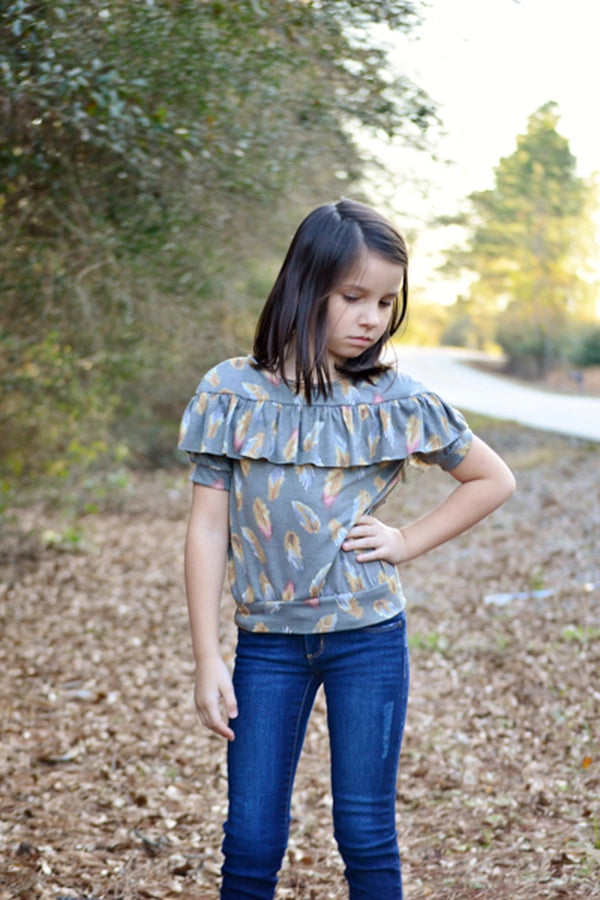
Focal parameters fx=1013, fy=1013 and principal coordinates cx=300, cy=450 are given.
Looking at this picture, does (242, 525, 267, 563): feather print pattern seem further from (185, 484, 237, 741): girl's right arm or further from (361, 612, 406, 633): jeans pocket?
→ (361, 612, 406, 633): jeans pocket

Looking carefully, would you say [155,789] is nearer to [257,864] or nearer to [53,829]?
[53,829]

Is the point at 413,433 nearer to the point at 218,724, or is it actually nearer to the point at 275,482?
A: the point at 275,482

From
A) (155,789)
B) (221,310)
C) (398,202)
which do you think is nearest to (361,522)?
(155,789)

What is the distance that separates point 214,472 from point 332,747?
617 millimetres

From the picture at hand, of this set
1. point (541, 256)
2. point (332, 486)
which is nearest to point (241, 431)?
point (332, 486)

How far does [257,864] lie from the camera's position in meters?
2.03

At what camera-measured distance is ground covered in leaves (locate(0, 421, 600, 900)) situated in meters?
3.15

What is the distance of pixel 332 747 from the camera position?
6.81ft

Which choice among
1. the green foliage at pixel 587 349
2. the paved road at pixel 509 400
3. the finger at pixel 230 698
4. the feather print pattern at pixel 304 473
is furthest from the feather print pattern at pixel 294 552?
the green foliage at pixel 587 349

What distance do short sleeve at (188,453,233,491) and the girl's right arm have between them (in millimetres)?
14

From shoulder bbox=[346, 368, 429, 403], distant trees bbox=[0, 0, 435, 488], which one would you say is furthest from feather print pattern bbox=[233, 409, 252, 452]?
distant trees bbox=[0, 0, 435, 488]

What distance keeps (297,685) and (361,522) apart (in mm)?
357

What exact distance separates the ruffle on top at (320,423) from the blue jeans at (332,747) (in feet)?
1.21

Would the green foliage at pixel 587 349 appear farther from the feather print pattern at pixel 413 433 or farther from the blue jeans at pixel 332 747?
the blue jeans at pixel 332 747
